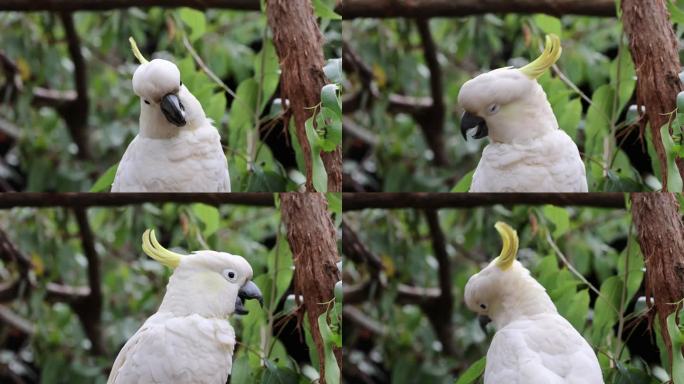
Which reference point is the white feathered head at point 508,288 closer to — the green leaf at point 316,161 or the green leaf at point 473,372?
the green leaf at point 473,372

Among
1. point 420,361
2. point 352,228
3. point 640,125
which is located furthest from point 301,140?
point 640,125

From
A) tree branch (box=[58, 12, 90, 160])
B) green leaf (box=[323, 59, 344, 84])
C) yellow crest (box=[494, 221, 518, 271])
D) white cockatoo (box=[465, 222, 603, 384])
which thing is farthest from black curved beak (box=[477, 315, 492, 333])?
tree branch (box=[58, 12, 90, 160])

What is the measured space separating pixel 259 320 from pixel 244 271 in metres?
0.20

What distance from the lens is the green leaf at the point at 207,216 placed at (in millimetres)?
2604

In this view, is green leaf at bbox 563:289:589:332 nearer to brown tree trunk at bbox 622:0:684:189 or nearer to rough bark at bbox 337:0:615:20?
brown tree trunk at bbox 622:0:684:189

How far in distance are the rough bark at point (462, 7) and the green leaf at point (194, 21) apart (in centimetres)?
38

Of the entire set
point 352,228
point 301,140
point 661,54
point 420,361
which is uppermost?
point 661,54

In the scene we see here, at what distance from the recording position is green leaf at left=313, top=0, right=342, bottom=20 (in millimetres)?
2592

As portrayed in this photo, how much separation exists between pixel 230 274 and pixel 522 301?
0.75m

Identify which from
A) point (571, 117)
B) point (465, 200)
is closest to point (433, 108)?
point (465, 200)

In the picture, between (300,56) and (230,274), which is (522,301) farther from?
(300,56)

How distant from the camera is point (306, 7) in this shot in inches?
102

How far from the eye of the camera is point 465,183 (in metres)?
2.61

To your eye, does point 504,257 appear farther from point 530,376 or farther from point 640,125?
point 640,125
